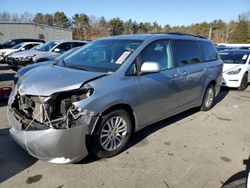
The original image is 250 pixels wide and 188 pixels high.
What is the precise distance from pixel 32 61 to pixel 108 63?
7821 millimetres

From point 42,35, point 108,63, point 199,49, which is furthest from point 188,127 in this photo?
point 42,35

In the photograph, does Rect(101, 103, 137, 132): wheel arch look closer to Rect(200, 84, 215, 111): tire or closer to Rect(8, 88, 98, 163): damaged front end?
Rect(8, 88, 98, 163): damaged front end

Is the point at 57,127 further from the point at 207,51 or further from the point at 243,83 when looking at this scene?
the point at 243,83

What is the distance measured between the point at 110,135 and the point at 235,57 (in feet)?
26.4

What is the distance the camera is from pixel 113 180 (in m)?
3.07

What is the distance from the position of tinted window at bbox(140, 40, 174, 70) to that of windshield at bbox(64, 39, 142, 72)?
0.65 ft

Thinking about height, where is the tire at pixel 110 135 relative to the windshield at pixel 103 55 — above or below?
below

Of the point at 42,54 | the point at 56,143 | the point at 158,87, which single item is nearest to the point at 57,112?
the point at 56,143

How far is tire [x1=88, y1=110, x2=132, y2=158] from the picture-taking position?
335 centimetres

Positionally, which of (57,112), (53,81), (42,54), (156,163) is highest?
(42,54)

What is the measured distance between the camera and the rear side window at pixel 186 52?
475 centimetres

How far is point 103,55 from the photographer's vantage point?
4266mm

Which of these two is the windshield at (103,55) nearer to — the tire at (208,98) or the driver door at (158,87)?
the driver door at (158,87)

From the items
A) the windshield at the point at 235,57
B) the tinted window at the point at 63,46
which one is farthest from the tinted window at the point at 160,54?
the tinted window at the point at 63,46
